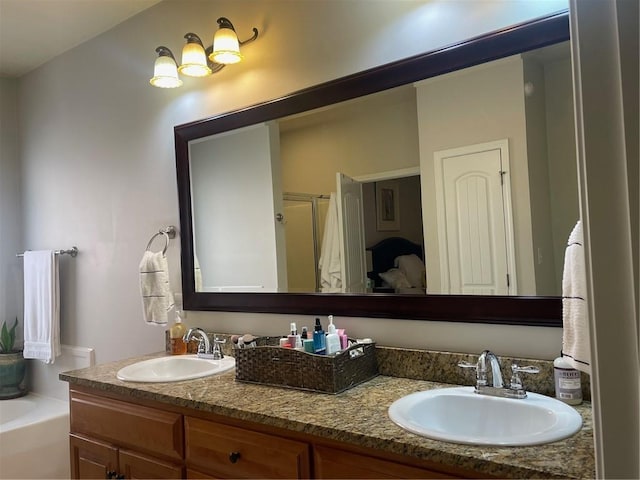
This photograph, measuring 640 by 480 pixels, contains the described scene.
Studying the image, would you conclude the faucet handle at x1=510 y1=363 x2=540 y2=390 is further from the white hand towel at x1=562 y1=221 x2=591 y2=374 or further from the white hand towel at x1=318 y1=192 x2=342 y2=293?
the white hand towel at x1=318 y1=192 x2=342 y2=293

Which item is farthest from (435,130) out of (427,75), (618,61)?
(618,61)

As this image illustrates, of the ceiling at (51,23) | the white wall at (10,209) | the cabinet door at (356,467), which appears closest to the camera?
the cabinet door at (356,467)

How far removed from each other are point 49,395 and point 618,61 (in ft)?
11.3

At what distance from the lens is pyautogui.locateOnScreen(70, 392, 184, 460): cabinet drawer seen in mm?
1578

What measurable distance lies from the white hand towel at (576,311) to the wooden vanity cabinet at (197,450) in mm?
334

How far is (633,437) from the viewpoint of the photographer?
603mm

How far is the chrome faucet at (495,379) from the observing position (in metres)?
1.36

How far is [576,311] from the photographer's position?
3.55ft

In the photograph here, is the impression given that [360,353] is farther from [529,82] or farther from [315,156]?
[529,82]

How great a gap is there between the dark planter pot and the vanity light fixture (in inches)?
81.1

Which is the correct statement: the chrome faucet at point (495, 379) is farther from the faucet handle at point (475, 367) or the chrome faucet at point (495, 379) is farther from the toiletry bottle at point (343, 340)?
the toiletry bottle at point (343, 340)

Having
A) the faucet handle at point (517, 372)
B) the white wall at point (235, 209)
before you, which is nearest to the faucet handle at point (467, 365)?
the faucet handle at point (517, 372)

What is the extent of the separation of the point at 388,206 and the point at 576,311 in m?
0.76

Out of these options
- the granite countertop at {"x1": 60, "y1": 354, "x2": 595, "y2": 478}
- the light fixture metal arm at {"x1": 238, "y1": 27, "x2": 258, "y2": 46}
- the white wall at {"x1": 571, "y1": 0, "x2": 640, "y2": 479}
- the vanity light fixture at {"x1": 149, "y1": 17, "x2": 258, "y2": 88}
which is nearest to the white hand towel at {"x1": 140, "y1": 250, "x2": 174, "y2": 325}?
the granite countertop at {"x1": 60, "y1": 354, "x2": 595, "y2": 478}
